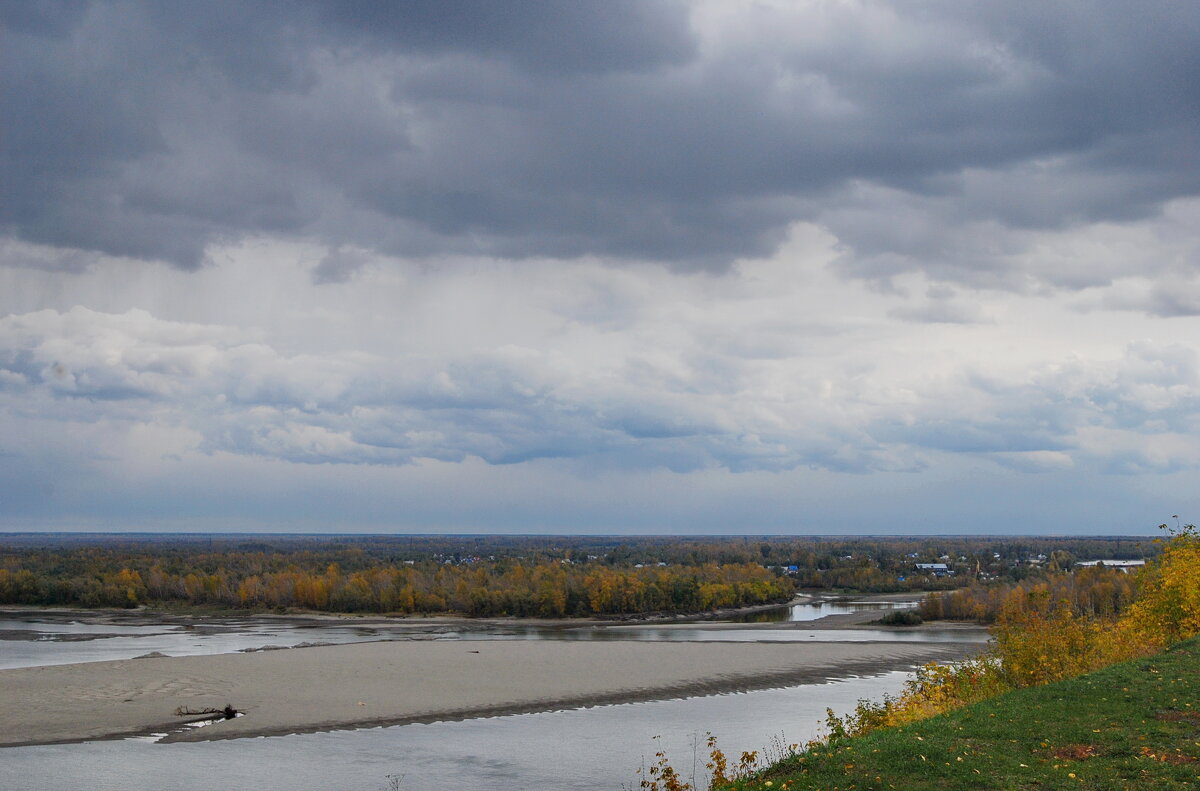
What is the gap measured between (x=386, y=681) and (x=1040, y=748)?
37.5 m

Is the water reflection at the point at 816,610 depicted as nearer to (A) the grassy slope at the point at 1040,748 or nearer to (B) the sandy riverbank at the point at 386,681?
(B) the sandy riverbank at the point at 386,681

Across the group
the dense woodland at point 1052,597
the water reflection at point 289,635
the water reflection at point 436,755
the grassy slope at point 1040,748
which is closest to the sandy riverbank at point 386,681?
the water reflection at point 436,755

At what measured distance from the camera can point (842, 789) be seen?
12.8 meters

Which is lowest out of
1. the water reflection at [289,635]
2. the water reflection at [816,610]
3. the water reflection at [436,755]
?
the water reflection at [816,610]

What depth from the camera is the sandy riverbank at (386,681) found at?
3622 cm

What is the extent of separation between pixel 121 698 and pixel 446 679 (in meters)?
14.6

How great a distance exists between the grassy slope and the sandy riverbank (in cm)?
2538

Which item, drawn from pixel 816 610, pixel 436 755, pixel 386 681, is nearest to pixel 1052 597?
pixel 816 610

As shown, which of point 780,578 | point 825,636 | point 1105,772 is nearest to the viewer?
point 1105,772

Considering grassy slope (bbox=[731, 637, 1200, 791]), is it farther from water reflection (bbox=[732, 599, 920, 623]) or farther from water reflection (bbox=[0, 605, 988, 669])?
water reflection (bbox=[732, 599, 920, 623])

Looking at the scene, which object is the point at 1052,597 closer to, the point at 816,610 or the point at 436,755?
the point at 816,610

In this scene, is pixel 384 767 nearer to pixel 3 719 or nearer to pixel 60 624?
pixel 3 719

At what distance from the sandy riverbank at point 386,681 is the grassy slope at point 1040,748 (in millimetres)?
25380

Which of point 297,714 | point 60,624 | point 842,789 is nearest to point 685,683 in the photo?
point 297,714
